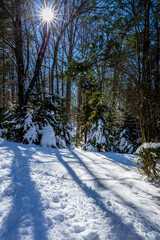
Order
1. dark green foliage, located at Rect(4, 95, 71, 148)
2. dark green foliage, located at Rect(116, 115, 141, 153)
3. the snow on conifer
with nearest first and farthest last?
→ 1. dark green foliage, located at Rect(4, 95, 71, 148)
2. the snow on conifer
3. dark green foliage, located at Rect(116, 115, 141, 153)

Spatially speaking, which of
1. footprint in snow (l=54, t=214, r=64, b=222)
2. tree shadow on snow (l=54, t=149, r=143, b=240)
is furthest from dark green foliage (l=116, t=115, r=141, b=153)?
footprint in snow (l=54, t=214, r=64, b=222)

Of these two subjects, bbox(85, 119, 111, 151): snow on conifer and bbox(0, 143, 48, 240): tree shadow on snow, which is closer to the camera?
bbox(0, 143, 48, 240): tree shadow on snow

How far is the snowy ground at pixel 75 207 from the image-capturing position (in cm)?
94

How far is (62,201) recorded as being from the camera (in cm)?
133

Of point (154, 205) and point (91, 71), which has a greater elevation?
point (91, 71)

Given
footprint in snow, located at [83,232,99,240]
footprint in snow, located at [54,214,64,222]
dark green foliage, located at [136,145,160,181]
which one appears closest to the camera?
footprint in snow, located at [83,232,99,240]

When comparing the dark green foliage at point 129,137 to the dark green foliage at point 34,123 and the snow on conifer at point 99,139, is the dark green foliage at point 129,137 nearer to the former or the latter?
the snow on conifer at point 99,139

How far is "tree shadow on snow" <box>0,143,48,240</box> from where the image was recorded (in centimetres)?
91

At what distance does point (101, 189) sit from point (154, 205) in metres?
0.61

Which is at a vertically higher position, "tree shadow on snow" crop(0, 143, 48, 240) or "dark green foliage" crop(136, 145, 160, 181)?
"dark green foliage" crop(136, 145, 160, 181)

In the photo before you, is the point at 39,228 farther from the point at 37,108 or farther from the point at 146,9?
the point at 37,108

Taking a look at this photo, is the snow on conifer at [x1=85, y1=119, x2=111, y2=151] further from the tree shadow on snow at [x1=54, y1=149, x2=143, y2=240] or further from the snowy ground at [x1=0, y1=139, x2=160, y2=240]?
the tree shadow on snow at [x1=54, y1=149, x2=143, y2=240]

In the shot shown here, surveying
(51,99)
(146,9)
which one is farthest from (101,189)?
(51,99)

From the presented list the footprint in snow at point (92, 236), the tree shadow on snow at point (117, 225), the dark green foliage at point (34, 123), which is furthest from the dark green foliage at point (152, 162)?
the dark green foliage at point (34, 123)
